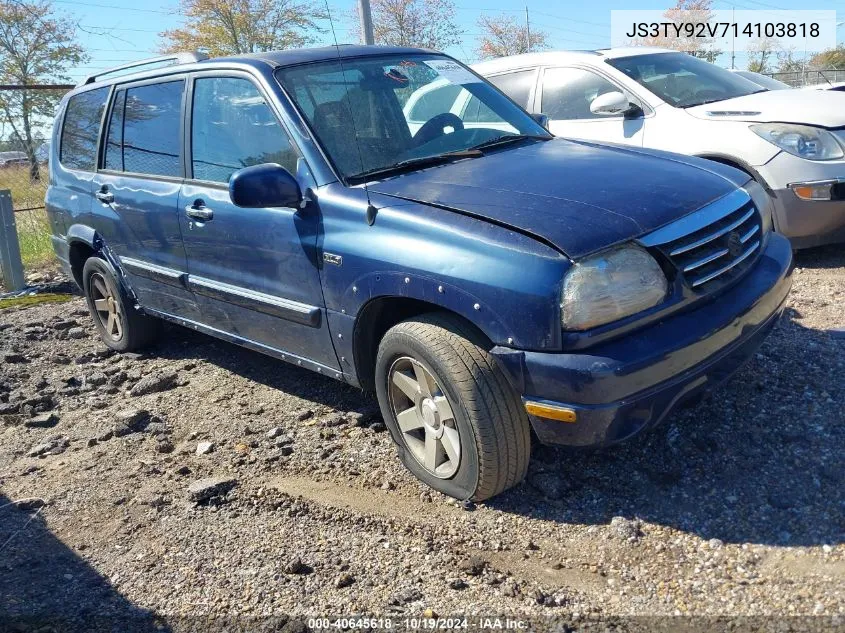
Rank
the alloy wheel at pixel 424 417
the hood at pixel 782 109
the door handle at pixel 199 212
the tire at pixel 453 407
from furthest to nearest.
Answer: the hood at pixel 782 109
the door handle at pixel 199 212
the alloy wheel at pixel 424 417
the tire at pixel 453 407

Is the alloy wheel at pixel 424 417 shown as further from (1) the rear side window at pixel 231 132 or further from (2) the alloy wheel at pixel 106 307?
(2) the alloy wheel at pixel 106 307

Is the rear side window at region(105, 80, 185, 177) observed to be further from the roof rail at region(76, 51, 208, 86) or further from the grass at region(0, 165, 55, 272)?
the grass at region(0, 165, 55, 272)

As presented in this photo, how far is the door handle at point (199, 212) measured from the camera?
397 cm

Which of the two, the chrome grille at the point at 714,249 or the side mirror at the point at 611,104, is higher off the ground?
the side mirror at the point at 611,104

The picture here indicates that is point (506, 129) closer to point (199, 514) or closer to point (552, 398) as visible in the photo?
point (552, 398)

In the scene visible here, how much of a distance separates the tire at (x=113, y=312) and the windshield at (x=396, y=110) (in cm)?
225

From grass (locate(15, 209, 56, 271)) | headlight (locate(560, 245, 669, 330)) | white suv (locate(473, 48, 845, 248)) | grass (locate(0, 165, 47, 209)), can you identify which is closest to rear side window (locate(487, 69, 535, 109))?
white suv (locate(473, 48, 845, 248))

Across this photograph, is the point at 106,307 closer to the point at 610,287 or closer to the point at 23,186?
the point at 610,287

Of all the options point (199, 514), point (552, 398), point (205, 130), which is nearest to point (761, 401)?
point (552, 398)

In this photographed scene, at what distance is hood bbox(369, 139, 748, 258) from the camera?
9.20 ft

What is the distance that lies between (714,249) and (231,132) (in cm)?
244

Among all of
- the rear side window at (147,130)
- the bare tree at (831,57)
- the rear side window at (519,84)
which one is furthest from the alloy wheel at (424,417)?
the bare tree at (831,57)

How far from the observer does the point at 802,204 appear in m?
5.23

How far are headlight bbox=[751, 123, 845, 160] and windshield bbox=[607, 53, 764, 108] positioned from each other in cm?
79
